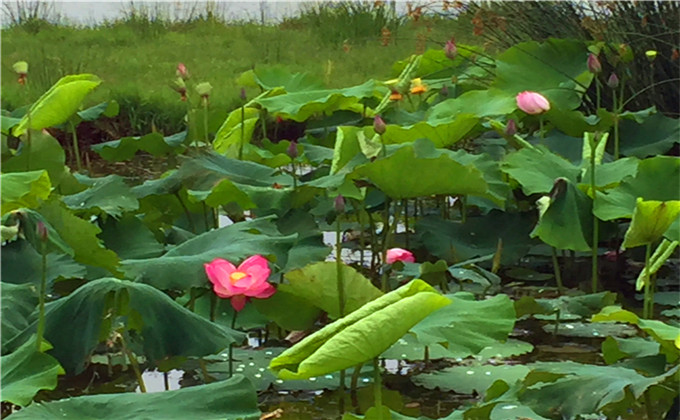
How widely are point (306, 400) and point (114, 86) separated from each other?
354 centimetres

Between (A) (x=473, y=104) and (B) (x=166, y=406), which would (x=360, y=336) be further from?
(A) (x=473, y=104)

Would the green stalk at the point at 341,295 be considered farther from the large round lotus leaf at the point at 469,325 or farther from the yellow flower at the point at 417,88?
the yellow flower at the point at 417,88

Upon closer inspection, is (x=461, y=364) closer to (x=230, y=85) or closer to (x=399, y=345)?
(x=399, y=345)

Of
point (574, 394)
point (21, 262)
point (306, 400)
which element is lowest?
point (306, 400)

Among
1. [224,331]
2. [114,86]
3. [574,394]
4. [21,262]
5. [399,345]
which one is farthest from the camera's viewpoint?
[114,86]

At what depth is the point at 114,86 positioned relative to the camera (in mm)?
4945

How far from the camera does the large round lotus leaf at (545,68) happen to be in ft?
9.45

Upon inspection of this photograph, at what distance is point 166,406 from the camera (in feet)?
3.72

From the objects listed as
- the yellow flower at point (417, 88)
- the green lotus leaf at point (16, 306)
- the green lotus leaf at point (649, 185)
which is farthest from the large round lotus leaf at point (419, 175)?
the yellow flower at point (417, 88)

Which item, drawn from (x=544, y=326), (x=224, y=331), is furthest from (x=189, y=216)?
(x=224, y=331)

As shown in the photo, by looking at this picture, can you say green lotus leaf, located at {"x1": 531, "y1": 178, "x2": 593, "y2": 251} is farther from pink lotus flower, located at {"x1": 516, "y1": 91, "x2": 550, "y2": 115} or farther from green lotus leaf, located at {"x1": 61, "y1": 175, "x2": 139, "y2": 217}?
green lotus leaf, located at {"x1": 61, "y1": 175, "x2": 139, "y2": 217}

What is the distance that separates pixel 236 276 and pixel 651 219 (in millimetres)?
574

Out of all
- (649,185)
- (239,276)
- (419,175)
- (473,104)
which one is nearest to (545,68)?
(473,104)

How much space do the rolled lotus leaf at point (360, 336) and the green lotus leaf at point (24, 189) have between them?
788 millimetres
